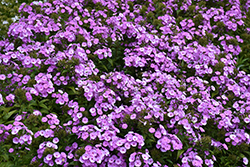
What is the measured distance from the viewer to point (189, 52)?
5188 millimetres

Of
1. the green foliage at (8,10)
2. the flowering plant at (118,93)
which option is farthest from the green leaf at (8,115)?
the green foliage at (8,10)

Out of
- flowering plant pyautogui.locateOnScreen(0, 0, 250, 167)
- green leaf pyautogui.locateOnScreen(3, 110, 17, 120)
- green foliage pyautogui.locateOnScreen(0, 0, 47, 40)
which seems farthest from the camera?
green foliage pyautogui.locateOnScreen(0, 0, 47, 40)

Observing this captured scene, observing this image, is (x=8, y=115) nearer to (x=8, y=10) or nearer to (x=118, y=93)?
(x=118, y=93)

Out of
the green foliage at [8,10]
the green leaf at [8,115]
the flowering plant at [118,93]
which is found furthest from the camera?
the green foliage at [8,10]

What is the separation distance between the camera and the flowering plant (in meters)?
3.43

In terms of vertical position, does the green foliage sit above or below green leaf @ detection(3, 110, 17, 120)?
below

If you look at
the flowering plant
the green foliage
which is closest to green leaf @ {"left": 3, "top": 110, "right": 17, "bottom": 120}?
the flowering plant

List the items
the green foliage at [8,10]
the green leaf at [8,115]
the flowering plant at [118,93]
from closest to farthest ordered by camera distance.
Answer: the flowering plant at [118,93], the green leaf at [8,115], the green foliage at [8,10]

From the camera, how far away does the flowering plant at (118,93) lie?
343 cm

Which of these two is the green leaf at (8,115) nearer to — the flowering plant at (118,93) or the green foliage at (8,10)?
the flowering plant at (118,93)

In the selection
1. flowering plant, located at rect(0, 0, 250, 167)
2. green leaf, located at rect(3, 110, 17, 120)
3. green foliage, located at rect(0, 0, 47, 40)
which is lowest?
green foliage, located at rect(0, 0, 47, 40)

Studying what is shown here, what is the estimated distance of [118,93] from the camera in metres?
Answer: 4.27

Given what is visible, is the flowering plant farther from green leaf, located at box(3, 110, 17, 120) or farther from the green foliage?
the green foliage

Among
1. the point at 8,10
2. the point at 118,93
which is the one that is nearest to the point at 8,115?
the point at 118,93
